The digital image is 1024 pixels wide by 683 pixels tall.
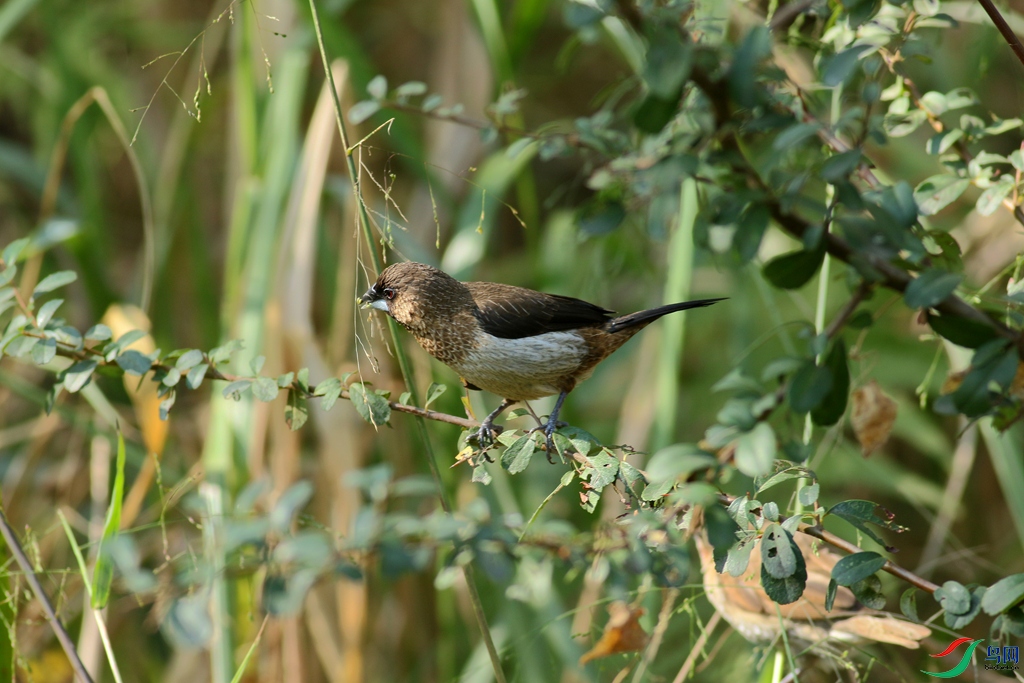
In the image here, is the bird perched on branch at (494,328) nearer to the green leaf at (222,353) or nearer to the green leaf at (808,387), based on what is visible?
the green leaf at (222,353)

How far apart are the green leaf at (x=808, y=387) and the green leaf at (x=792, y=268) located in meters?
0.12

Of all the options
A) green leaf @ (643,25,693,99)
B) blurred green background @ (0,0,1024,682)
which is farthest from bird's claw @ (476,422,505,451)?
green leaf @ (643,25,693,99)

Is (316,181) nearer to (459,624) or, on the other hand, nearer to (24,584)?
(24,584)

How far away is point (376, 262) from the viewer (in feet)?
4.93

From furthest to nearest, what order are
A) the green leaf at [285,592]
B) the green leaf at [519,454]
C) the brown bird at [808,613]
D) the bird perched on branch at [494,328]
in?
the bird perched on branch at [494,328], the brown bird at [808,613], the green leaf at [519,454], the green leaf at [285,592]

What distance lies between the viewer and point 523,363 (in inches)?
78.2

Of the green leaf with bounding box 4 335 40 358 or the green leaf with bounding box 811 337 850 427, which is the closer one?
the green leaf with bounding box 811 337 850 427

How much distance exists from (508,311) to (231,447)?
3.40 ft

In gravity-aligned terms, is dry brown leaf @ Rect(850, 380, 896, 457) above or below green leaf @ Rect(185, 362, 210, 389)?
below

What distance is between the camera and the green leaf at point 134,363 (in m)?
1.58

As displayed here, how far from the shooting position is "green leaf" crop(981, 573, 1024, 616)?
1.20 m

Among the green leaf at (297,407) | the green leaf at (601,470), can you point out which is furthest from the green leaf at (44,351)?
the green leaf at (601,470)

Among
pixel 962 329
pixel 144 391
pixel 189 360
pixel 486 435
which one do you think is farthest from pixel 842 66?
pixel 144 391

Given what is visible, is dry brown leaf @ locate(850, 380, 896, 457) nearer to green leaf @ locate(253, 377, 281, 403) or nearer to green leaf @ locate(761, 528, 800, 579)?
green leaf @ locate(761, 528, 800, 579)
